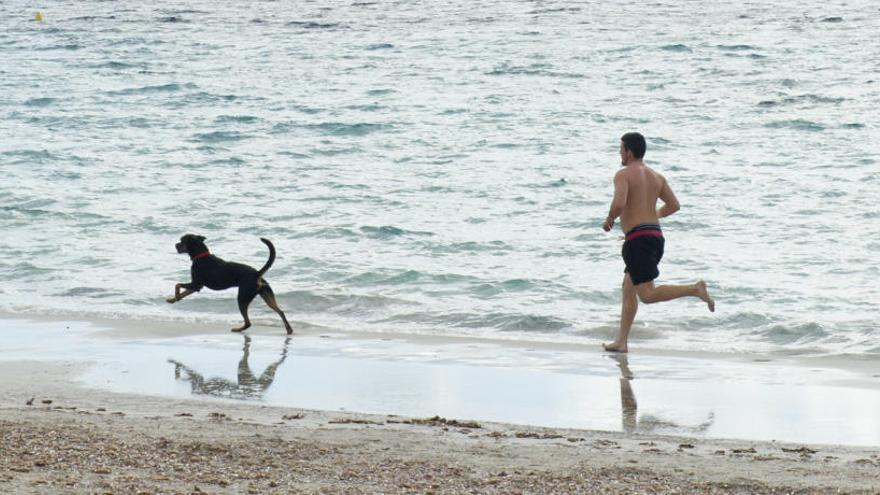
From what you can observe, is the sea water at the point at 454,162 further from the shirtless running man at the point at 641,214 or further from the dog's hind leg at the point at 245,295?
the shirtless running man at the point at 641,214

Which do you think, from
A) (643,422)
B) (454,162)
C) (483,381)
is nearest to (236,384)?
(483,381)

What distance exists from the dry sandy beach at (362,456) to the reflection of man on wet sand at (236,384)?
0.51m

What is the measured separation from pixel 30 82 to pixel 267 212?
52.6 feet

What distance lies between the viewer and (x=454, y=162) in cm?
2158

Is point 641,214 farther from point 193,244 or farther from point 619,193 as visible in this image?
point 193,244

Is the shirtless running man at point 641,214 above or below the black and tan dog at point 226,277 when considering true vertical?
above

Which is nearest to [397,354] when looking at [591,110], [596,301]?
[596,301]

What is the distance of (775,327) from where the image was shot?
11.1 meters

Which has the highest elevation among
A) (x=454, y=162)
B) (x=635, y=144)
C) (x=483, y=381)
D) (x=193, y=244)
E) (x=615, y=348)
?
(x=635, y=144)

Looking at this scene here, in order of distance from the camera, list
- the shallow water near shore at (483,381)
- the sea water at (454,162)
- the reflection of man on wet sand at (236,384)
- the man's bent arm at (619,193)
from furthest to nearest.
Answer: the sea water at (454,162), the man's bent arm at (619,193), the reflection of man on wet sand at (236,384), the shallow water near shore at (483,381)

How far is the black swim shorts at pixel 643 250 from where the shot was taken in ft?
29.9

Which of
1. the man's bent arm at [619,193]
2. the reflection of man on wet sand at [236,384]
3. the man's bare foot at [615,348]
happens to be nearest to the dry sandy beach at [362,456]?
the reflection of man on wet sand at [236,384]

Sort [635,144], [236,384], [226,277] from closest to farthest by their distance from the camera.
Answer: [236,384] → [635,144] → [226,277]

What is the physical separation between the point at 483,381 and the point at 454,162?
13.3 m
